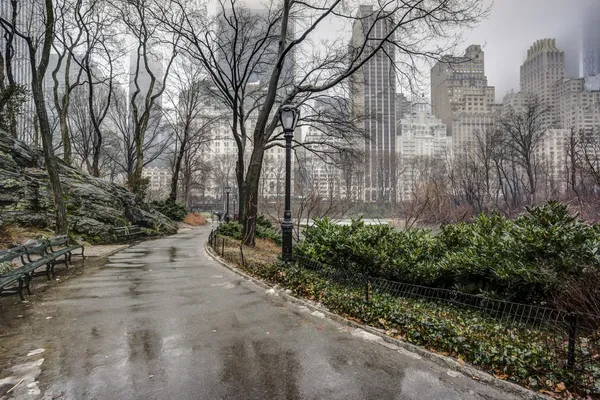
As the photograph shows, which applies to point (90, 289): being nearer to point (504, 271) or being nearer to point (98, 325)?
point (98, 325)

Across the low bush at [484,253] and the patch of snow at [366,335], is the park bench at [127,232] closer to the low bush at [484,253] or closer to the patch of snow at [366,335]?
the low bush at [484,253]

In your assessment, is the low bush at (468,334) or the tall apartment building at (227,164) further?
the tall apartment building at (227,164)

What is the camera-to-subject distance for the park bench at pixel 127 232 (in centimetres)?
1546

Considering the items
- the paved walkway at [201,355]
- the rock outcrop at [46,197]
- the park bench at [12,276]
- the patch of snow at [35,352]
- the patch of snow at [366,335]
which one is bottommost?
the patch of snow at [366,335]

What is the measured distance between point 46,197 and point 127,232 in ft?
11.8

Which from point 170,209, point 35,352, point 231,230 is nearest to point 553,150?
point 170,209

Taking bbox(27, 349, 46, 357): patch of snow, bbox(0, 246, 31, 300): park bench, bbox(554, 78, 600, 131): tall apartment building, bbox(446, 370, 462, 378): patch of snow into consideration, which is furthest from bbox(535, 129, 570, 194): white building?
bbox(27, 349, 46, 357): patch of snow

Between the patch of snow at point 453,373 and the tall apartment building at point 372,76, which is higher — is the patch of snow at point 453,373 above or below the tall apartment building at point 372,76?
below

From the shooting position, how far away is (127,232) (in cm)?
1630

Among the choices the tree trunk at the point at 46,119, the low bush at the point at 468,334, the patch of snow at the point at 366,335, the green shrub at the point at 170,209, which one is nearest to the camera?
the low bush at the point at 468,334

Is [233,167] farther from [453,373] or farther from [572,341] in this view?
[572,341]

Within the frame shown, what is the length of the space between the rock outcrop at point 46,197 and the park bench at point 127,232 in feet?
0.86

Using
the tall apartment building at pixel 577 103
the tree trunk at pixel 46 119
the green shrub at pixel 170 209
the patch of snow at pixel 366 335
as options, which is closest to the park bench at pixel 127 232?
the tree trunk at pixel 46 119

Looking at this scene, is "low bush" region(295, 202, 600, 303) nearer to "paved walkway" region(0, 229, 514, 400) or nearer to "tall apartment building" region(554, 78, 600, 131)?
"paved walkway" region(0, 229, 514, 400)
